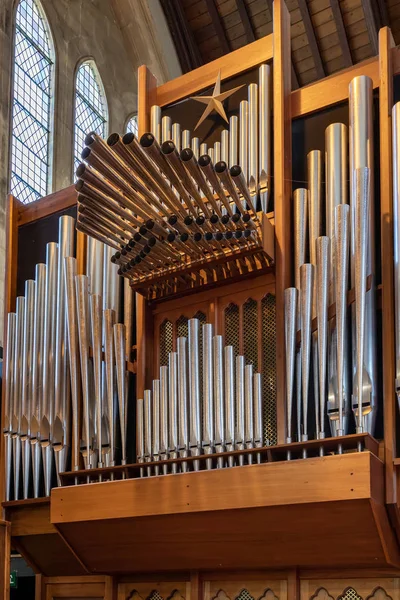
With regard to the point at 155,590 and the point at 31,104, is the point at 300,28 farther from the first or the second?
the point at 155,590

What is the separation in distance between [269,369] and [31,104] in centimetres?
634

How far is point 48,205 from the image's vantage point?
9102 millimetres

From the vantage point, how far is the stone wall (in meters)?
12.2

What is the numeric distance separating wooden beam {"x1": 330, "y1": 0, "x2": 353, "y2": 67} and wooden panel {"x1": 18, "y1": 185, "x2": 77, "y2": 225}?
5.63 meters

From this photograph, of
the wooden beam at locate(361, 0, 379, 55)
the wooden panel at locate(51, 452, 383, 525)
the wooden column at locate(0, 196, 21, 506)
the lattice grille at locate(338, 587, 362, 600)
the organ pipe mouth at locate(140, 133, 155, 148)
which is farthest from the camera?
the wooden beam at locate(361, 0, 379, 55)

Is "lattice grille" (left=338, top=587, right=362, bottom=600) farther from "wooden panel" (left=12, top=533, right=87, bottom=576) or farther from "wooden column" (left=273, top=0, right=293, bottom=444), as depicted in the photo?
"wooden panel" (left=12, top=533, right=87, bottom=576)

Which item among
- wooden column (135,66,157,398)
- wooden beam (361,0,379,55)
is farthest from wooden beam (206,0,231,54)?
wooden column (135,66,157,398)

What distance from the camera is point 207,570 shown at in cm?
709

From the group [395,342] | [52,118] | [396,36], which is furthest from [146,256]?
[396,36]

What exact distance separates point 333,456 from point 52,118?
7710 millimetres

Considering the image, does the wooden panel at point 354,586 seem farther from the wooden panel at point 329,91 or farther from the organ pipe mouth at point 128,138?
the wooden panel at point 329,91

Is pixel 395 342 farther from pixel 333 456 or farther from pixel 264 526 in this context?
pixel 264 526

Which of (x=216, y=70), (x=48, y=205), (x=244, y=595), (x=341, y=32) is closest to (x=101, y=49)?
(x=341, y=32)

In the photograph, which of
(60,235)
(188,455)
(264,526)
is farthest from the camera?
(60,235)
